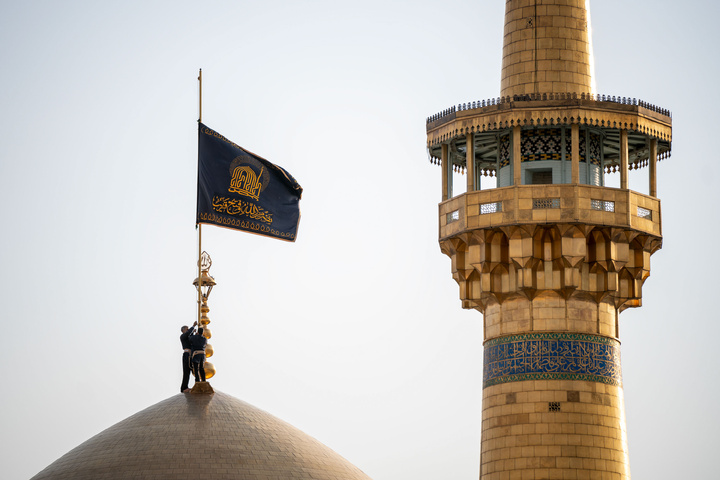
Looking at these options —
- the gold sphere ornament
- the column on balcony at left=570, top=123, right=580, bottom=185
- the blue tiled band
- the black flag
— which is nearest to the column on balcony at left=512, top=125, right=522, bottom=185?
the column on balcony at left=570, top=123, right=580, bottom=185

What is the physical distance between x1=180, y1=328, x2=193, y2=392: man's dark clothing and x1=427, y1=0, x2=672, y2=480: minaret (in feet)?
22.5

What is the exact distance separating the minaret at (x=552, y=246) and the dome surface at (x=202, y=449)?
4808 mm

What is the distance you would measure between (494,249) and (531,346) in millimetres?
Answer: 2317

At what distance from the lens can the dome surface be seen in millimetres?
28266

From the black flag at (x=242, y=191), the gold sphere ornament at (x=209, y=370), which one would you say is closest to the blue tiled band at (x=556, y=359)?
the black flag at (x=242, y=191)

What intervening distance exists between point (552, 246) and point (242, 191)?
699 centimetres

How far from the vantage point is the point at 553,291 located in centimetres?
3453

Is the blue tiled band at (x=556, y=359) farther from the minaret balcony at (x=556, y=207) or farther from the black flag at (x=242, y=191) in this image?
the black flag at (x=242, y=191)

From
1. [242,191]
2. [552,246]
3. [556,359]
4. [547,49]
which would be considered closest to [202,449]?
[242,191]

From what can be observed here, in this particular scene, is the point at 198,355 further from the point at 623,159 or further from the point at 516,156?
the point at 623,159

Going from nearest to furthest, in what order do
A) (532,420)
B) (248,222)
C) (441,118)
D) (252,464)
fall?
(252,464) → (248,222) → (532,420) → (441,118)

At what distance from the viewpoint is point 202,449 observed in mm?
28594

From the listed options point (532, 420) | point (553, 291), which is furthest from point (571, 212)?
point (532, 420)

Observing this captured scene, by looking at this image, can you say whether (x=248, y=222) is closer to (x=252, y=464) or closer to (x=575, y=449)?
(x=252, y=464)
